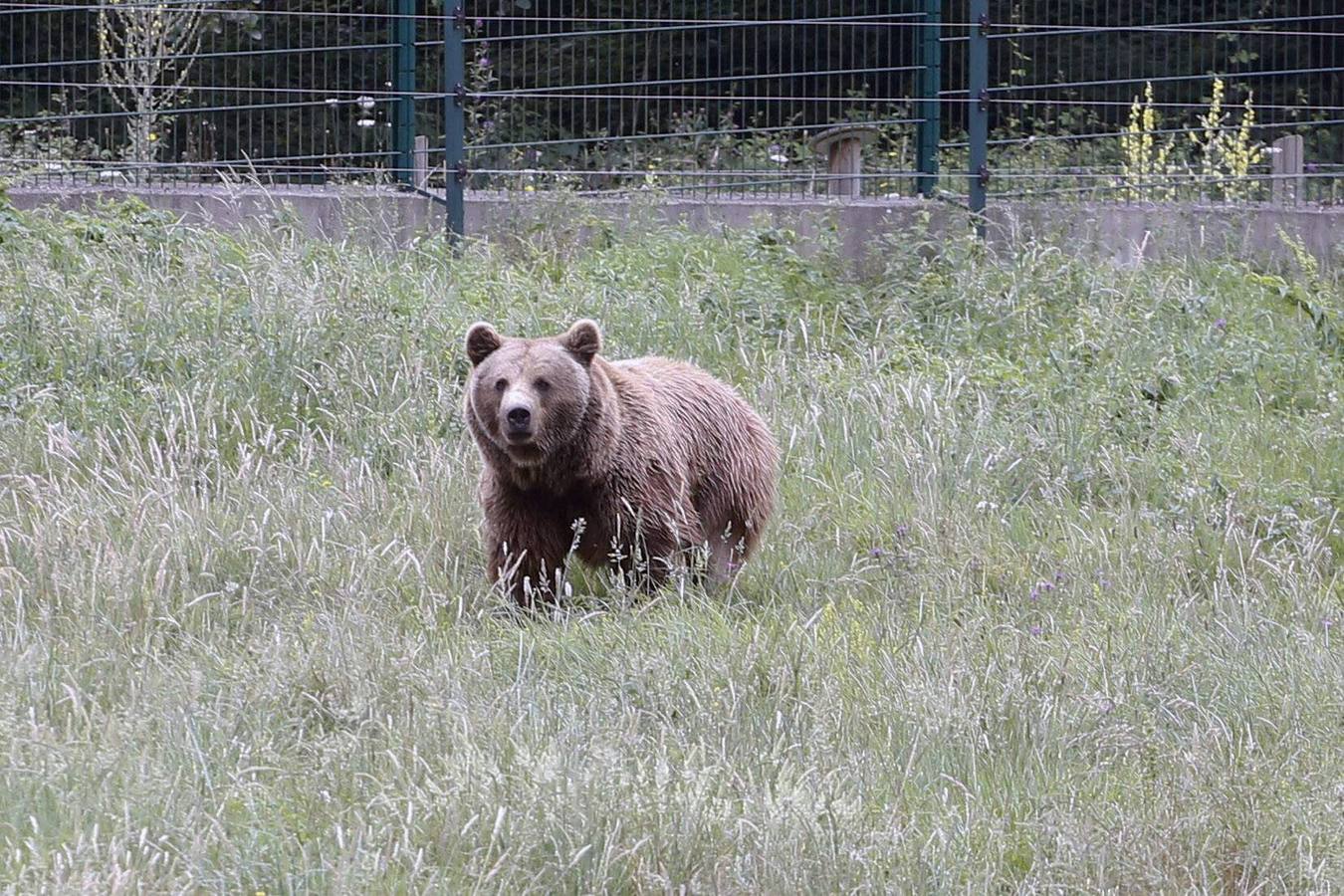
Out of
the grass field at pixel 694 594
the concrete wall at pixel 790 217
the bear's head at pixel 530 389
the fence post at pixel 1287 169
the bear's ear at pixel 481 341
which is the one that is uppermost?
the fence post at pixel 1287 169

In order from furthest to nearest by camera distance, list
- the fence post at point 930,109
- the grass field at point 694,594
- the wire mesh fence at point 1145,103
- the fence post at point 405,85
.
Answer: the fence post at point 930,109 → the wire mesh fence at point 1145,103 → the fence post at point 405,85 → the grass field at point 694,594

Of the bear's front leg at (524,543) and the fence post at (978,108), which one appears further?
the fence post at (978,108)

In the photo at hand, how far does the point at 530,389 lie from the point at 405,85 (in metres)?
5.27

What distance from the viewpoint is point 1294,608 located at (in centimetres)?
580

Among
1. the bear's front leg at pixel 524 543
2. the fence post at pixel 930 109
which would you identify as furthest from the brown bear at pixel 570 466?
the fence post at pixel 930 109

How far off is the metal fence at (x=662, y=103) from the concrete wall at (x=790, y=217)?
221 millimetres

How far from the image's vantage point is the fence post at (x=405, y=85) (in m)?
11.0

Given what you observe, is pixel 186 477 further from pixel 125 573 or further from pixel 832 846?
pixel 832 846

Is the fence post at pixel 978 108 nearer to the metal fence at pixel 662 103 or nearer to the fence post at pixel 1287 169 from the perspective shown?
the metal fence at pixel 662 103

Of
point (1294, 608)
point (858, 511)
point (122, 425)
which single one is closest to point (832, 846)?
point (1294, 608)

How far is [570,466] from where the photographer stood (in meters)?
6.32

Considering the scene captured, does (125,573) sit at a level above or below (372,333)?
below

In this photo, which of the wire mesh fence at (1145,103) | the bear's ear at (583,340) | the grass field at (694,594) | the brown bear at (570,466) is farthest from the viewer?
the wire mesh fence at (1145,103)

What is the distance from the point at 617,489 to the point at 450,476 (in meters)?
1.05
